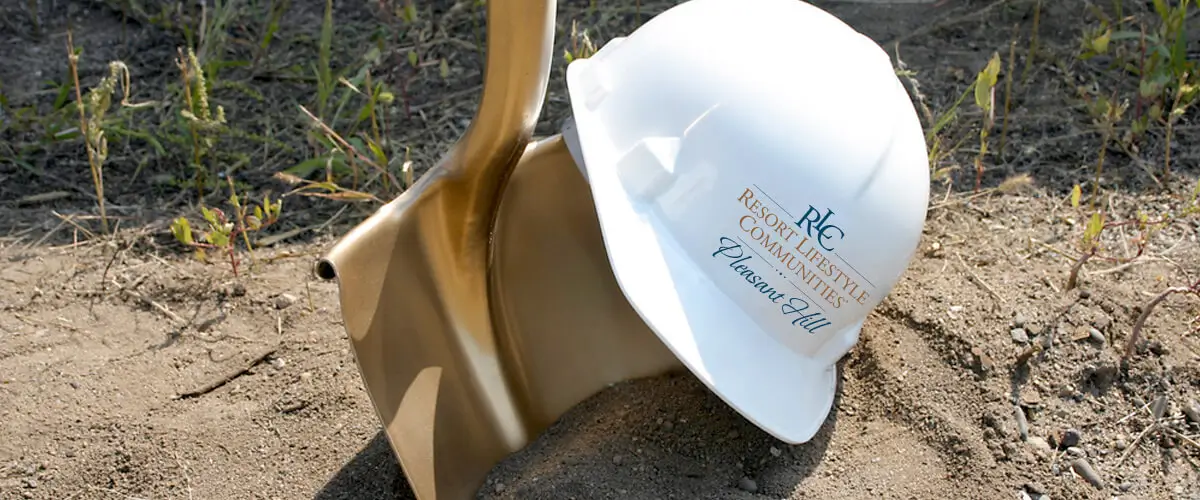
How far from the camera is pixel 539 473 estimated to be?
4.95 feet

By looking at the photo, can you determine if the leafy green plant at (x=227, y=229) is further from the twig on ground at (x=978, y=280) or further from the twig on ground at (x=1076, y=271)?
the twig on ground at (x=1076, y=271)

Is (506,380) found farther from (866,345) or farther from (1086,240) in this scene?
(1086,240)

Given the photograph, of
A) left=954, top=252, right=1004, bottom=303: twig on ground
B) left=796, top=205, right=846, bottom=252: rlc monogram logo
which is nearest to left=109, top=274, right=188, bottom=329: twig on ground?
left=796, top=205, right=846, bottom=252: rlc monogram logo

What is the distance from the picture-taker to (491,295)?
158 cm

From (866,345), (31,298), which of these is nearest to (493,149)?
(866,345)

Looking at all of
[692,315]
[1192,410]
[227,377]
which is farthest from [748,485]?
[227,377]

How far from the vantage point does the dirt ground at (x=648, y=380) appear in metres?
1.54

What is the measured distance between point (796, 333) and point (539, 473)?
389mm

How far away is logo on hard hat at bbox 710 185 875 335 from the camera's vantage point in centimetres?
133

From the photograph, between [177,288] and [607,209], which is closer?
[607,209]

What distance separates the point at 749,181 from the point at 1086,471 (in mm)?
670

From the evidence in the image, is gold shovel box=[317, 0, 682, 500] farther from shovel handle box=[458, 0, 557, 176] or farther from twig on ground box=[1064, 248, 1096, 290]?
twig on ground box=[1064, 248, 1096, 290]

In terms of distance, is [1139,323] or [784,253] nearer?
[784,253]

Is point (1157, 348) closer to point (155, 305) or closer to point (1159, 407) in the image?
point (1159, 407)
